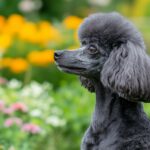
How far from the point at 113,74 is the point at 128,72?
123 mm

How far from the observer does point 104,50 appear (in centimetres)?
479

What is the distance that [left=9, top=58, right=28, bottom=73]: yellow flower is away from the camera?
30.6ft

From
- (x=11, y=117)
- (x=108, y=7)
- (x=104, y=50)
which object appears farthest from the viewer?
(x=108, y=7)

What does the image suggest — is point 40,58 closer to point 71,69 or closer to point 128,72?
point 71,69

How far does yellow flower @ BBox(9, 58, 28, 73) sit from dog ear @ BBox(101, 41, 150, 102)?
468 centimetres

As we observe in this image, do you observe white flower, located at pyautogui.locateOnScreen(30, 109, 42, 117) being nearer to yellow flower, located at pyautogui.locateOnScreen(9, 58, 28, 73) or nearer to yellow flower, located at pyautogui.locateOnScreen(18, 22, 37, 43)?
yellow flower, located at pyautogui.locateOnScreen(9, 58, 28, 73)

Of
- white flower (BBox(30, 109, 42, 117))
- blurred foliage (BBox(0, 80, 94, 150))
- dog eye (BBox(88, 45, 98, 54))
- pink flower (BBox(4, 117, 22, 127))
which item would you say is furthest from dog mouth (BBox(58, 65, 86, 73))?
white flower (BBox(30, 109, 42, 117))

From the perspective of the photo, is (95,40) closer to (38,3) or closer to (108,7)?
(38,3)

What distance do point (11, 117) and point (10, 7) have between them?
22.0 ft

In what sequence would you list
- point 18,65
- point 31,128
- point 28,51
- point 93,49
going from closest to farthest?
point 93,49 → point 31,128 → point 18,65 → point 28,51

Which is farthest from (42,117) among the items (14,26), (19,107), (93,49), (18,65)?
(14,26)

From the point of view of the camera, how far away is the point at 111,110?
4.92m

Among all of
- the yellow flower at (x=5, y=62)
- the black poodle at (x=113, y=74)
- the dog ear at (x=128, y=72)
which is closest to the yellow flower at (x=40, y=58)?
the yellow flower at (x=5, y=62)

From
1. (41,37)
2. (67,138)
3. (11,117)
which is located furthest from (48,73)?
(11,117)
